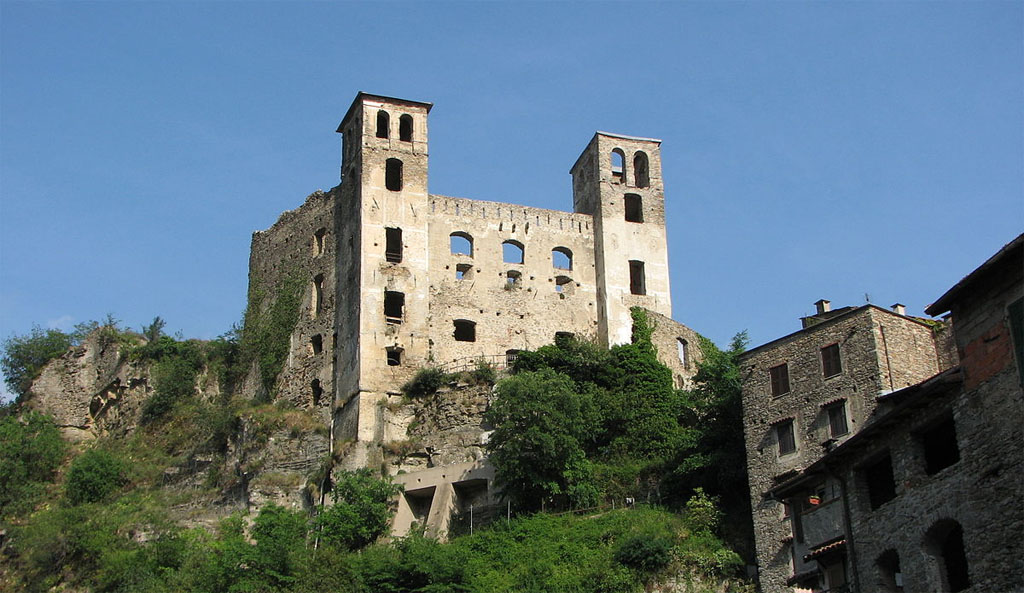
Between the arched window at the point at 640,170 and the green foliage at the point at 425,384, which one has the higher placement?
the arched window at the point at 640,170

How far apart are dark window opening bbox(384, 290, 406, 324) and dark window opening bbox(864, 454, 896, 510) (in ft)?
97.2

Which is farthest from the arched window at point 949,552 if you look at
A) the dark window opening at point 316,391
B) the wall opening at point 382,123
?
the wall opening at point 382,123

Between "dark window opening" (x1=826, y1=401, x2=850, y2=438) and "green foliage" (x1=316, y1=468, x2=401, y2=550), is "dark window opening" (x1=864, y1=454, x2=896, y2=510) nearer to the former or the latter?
"dark window opening" (x1=826, y1=401, x2=850, y2=438)

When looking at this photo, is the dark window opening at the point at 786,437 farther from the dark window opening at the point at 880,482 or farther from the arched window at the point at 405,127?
the arched window at the point at 405,127

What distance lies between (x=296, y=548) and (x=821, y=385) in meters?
17.9

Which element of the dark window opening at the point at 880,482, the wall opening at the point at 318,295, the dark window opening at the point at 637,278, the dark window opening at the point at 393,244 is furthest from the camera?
the dark window opening at the point at 637,278

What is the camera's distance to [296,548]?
4325cm

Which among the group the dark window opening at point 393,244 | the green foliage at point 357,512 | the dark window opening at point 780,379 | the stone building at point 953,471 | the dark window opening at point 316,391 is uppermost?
the dark window opening at point 393,244

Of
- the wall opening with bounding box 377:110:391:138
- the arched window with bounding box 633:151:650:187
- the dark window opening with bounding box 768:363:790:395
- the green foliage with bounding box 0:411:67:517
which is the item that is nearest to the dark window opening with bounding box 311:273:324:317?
the wall opening with bounding box 377:110:391:138

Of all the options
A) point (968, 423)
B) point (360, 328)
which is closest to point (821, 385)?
point (968, 423)

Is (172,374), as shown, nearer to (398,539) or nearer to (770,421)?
(398,539)

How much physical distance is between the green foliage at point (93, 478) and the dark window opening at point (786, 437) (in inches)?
1178

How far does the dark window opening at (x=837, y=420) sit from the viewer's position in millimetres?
36719

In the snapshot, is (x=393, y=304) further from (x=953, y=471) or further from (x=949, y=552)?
(x=953, y=471)
